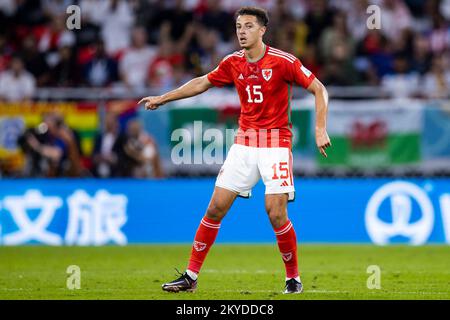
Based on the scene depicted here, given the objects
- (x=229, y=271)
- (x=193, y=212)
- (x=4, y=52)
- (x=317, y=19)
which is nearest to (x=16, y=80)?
(x=4, y=52)

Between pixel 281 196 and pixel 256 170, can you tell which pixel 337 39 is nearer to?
pixel 256 170

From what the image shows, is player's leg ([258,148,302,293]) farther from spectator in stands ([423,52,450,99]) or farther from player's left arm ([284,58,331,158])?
spectator in stands ([423,52,450,99])

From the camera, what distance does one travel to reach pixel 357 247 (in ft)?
52.1

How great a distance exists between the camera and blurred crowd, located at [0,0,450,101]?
1958 cm

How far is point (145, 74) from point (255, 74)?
394 inches

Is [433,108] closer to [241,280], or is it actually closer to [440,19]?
[440,19]

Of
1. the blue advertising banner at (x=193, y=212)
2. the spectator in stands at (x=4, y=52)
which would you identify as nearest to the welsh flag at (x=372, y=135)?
the blue advertising banner at (x=193, y=212)

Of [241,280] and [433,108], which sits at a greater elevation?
[433,108]

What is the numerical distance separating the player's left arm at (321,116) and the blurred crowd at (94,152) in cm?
793

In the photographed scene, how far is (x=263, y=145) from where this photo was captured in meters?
10.2

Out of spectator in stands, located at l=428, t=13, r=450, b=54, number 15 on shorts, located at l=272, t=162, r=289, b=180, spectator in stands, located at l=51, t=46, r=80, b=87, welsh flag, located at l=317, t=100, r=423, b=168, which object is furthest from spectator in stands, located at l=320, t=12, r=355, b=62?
number 15 on shorts, located at l=272, t=162, r=289, b=180
